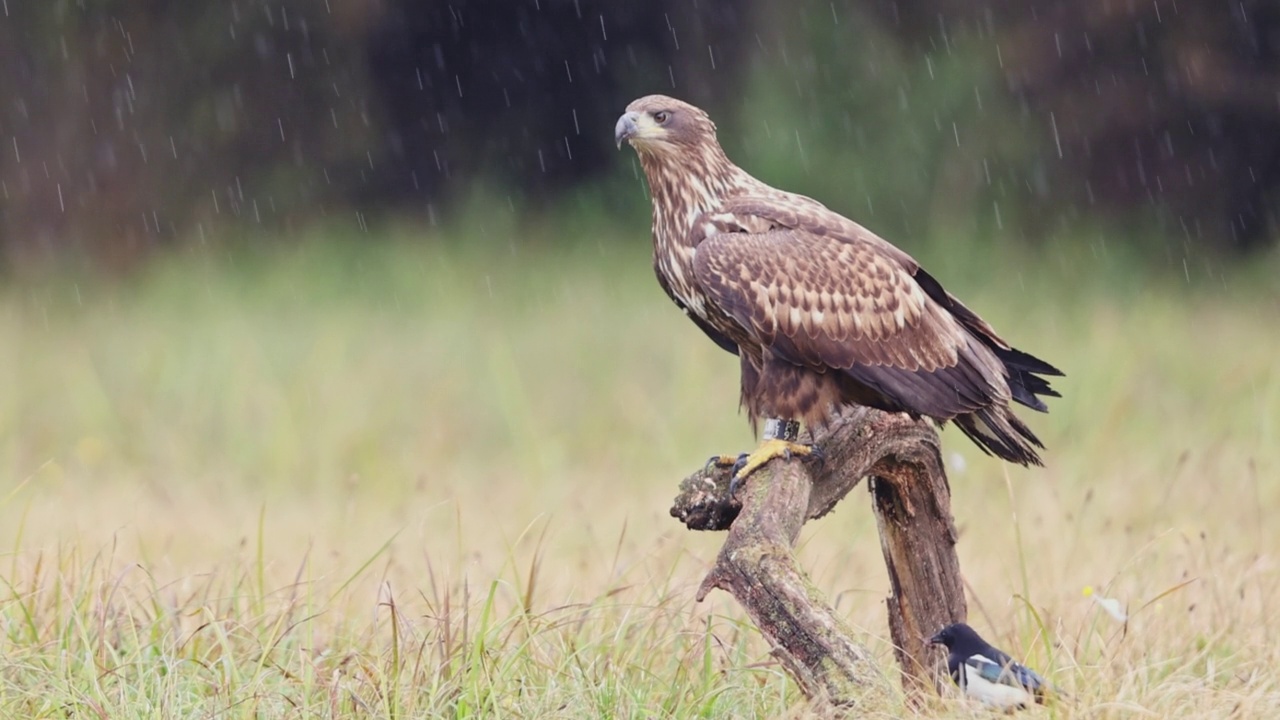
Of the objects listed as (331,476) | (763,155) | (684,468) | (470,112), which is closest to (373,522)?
(331,476)

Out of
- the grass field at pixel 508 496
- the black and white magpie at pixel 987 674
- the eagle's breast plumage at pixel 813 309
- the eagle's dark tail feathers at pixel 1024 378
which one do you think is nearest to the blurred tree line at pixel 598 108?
the grass field at pixel 508 496

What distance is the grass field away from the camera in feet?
12.1

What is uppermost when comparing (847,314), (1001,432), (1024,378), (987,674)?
(847,314)

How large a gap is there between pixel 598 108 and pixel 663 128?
29.8ft

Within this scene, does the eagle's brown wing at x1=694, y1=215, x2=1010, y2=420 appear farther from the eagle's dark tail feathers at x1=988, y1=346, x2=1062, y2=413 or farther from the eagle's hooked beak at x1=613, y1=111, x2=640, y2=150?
the eagle's hooked beak at x1=613, y1=111, x2=640, y2=150

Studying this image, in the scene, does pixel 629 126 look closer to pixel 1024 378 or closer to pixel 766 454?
pixel 766 454

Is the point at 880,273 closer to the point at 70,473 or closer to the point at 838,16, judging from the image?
the point at 70,473

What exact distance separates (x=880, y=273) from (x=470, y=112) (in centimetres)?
969

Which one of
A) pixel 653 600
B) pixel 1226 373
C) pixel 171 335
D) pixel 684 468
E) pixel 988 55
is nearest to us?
pixel 653 600

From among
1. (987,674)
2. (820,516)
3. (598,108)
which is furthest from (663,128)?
(598,108)

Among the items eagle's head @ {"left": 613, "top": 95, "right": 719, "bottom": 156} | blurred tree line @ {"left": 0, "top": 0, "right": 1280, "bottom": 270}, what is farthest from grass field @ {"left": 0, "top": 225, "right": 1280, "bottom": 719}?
eagle's head @ {"left": 613, "top": 95, "right": 719, "bottom": 156}

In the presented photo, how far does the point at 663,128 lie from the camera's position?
4449 mm

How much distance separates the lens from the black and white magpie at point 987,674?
10.9 feet

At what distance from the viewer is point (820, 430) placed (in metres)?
4.12
